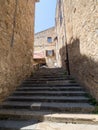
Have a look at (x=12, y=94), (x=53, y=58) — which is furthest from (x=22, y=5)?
(x=53, y=58)

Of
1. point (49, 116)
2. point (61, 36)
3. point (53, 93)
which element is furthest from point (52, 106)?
point (61, 36)

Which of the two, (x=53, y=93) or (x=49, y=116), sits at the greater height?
(x=53, y=93)

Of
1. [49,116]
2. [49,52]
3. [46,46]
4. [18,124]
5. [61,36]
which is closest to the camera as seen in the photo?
[18,124]

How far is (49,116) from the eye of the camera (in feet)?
10.6

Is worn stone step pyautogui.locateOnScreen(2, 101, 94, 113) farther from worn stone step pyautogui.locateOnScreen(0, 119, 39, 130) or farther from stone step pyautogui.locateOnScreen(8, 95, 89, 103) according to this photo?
worn stone step pyautogui.locateOnScreen(0, 119, 39, 130)

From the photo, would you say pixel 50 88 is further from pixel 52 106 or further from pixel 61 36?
pixel 61 36

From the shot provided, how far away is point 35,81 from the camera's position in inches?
227

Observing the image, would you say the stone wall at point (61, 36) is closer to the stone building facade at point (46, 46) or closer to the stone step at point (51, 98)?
the stone step at point (51, 98)

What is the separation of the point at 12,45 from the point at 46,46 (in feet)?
47.5

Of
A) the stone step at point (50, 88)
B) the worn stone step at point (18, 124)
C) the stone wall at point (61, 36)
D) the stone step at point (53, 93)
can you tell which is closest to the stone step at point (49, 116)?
the worn stone step at point (18, 124)

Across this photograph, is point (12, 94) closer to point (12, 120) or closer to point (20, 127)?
point (12, 120)

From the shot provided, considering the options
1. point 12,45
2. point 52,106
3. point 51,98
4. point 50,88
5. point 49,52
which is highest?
point 49,52

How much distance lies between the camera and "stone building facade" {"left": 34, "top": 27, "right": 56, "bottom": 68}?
17.3m

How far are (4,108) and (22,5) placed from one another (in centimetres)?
401
